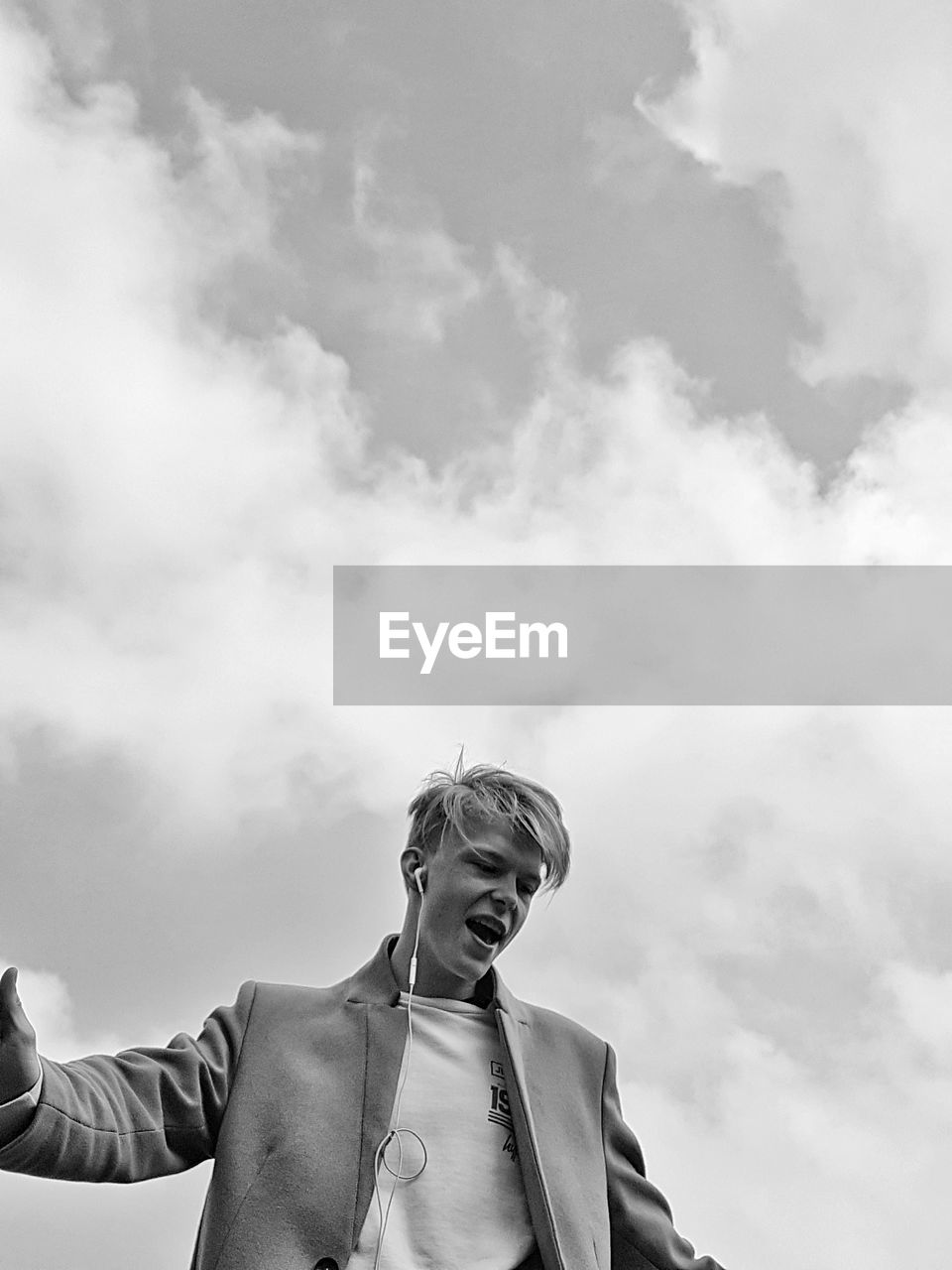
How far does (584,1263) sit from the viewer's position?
11.9 feet

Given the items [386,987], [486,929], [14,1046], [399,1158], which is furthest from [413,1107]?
[14,1046]

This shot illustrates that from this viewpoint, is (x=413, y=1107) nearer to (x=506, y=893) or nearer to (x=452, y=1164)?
(x=452, y=1164)

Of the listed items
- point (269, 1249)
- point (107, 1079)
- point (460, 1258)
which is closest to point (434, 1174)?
point (460, 1258)

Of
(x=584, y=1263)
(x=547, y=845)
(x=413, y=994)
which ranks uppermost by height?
(x=547, y=845)

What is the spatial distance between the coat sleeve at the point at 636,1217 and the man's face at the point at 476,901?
0.58m

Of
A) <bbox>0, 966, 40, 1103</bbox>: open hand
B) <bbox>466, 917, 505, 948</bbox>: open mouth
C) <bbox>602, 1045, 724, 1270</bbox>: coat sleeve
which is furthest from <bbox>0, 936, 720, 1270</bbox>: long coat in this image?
<bbox>466, 917, 505, 948</bbox>: open mouth

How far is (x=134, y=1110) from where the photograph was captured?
11.5 ft

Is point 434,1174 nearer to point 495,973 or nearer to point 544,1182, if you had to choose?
point 544,1182

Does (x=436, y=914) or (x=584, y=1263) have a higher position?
(x=436, y=914)

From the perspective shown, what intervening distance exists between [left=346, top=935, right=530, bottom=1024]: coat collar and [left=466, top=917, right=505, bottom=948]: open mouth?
220mm

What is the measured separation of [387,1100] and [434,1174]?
0.21 metres

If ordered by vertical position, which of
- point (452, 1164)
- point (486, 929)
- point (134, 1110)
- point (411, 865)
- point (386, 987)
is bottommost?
point (452, 1164)

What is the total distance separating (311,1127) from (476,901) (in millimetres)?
667

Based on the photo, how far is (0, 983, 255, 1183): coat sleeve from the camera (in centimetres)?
322
